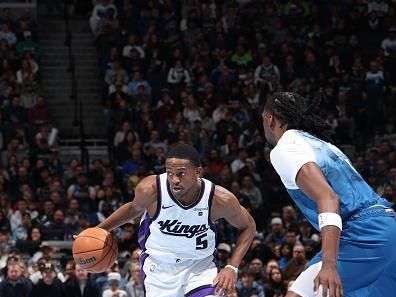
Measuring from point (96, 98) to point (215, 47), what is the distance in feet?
9.40

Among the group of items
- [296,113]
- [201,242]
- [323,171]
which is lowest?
[201,242]

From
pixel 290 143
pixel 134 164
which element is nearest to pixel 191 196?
pixel 290 143

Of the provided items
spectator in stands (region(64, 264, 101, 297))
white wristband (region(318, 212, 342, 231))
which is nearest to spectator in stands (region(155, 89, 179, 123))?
spectator in stands (region(64, 264, 101, 297))

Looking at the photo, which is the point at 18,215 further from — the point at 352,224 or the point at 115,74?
the point at 352,224

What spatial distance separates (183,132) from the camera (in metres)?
17.7

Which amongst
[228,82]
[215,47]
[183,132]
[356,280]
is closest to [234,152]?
[183,132]

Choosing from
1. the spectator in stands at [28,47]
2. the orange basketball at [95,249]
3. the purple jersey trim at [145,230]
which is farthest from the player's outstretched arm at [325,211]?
the spectator in stands at [28,47]

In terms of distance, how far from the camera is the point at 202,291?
271 inches

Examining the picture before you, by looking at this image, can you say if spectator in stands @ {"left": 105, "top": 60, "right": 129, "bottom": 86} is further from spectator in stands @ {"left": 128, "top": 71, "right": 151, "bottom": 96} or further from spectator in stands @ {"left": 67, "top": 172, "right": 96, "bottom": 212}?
spectator in stands @ {"left": 67, "top": 172, "right": 96, "bottom": 212}

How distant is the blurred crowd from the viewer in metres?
14.2

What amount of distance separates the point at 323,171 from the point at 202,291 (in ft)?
6.49

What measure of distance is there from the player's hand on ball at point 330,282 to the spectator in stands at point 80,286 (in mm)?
8669

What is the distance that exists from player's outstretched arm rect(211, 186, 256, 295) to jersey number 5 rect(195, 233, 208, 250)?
0.17 m

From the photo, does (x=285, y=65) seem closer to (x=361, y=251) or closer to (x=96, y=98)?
(x=96, y=98)
